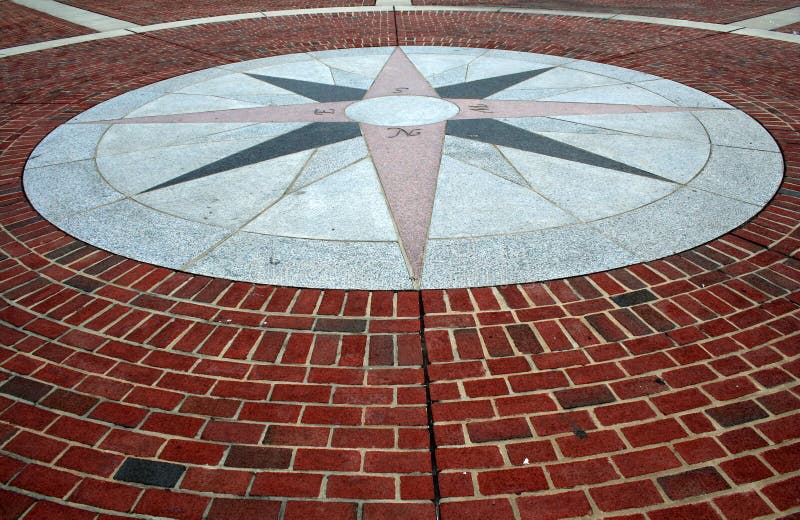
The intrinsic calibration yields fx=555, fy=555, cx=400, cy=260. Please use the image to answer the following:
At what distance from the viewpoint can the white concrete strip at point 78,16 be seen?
445 inches

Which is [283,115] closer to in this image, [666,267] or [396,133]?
[396,133]

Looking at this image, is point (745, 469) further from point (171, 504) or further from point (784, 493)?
point (171, 504)

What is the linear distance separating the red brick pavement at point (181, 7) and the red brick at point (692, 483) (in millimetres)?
12692

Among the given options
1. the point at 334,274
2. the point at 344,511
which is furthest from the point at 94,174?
the point at 344,511

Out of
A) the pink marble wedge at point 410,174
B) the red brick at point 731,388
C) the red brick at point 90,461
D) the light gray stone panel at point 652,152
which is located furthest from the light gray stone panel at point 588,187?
the red brick at point 90,461

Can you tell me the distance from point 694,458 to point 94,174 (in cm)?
511

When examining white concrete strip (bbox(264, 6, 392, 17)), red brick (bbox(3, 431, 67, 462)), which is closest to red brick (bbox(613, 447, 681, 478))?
red brick (bbox(3, 431, 67, 462))

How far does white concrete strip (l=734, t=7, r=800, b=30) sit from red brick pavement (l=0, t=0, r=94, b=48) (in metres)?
12.8

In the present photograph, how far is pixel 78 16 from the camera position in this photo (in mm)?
12258

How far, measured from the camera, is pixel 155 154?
5.46m

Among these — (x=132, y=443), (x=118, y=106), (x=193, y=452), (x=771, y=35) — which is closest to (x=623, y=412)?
(x=193, y=452)

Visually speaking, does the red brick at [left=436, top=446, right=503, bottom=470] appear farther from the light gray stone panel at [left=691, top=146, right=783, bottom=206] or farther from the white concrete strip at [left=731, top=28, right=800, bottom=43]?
the white concrete strip at [left=731, top=28, right=800, bottom=43]

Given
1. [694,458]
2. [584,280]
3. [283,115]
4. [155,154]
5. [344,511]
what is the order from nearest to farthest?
[344,511] < [694,458] < [584,280] < [155,154] < [283,115]

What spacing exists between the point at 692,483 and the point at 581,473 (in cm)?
44
